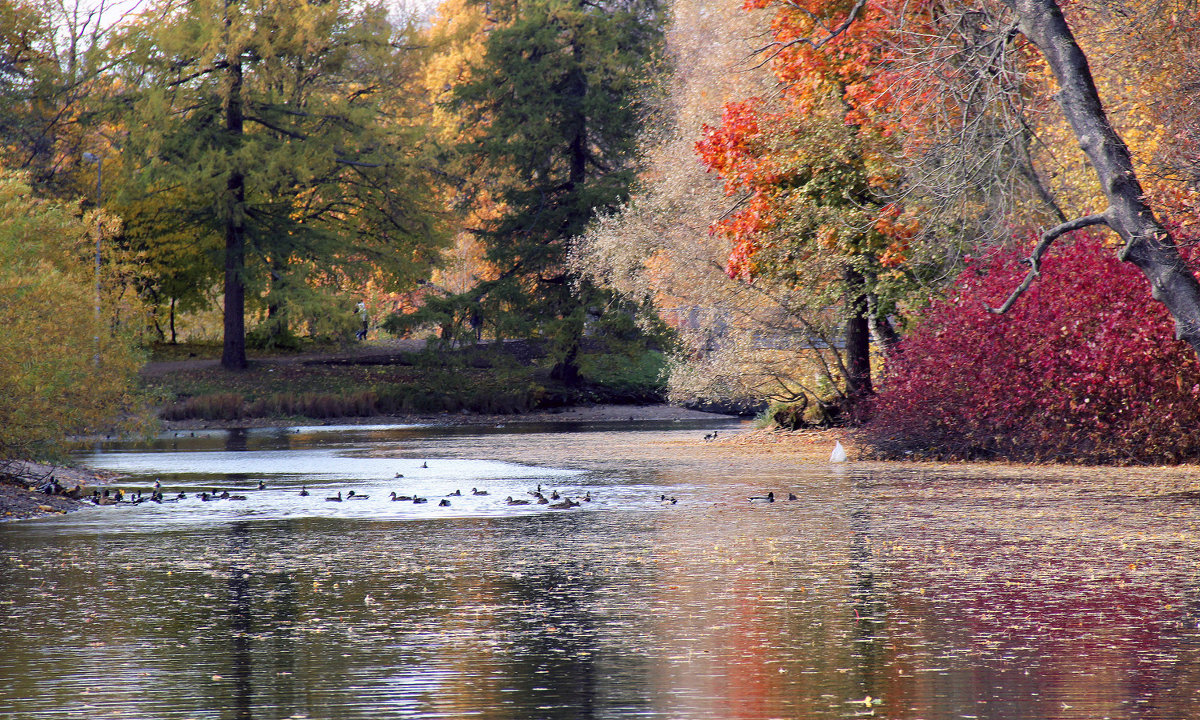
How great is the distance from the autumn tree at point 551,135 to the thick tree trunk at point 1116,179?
94.6 feet

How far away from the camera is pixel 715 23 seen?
4034 cm

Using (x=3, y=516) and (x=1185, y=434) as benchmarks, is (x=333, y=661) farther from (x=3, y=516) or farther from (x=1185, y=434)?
(x=1185, y=434)

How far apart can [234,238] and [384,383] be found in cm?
748

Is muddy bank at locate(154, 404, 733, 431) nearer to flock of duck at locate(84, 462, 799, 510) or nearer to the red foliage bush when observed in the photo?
the red foliage bush

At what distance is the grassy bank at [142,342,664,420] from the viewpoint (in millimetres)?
43188

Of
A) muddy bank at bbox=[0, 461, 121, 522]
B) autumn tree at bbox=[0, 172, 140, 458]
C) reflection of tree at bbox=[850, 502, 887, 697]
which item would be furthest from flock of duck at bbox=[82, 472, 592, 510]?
reflection of tree at bbox=[850, 502, 887, 697]

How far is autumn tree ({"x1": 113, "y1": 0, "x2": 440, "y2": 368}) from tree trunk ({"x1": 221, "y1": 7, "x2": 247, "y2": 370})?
5 centimetres

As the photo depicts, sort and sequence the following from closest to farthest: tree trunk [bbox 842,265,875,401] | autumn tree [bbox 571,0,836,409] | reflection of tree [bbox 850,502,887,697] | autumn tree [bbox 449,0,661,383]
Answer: reflection of tree [bbox 850,502,887,697] → tree trunk [bbox 842,265,875,401] → autumn tree [bbox 571,0,836,409] → autumn tree [bbox 449,0,661,383]

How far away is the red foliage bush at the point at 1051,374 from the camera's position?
18.8m

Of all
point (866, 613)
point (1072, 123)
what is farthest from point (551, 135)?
point (866, 613)

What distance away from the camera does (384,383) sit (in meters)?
47.1

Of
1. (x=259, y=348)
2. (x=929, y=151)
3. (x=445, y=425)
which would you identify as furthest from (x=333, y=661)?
(x=259, y=348)

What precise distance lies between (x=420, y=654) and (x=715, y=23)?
35519 mm

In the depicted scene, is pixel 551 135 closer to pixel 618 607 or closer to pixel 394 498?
pixel 394 498
